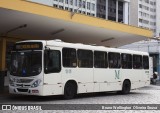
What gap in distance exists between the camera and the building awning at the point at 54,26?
18.7 m

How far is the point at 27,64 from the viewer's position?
16.4 m

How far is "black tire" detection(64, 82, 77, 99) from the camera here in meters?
17.4

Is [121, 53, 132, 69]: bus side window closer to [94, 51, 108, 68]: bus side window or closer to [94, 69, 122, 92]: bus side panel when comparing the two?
[94, 69, 122, 92]: bus side panel

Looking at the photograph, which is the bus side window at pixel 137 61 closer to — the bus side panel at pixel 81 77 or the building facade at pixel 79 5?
the bus side panel at pixel 81 77

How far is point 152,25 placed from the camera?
12712cm

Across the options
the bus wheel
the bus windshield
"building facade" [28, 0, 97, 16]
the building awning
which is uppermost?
"building facade" [28, 0, 97, 16]

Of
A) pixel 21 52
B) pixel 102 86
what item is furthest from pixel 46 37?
pixel 21 52

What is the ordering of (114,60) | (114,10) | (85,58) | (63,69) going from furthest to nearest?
(114,10) < (114,60) < (85,58) < (63,69)

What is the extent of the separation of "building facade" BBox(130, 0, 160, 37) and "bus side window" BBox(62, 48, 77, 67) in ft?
334

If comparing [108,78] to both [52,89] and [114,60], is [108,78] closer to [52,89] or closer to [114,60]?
[114,60]

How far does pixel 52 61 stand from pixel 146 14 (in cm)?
11127

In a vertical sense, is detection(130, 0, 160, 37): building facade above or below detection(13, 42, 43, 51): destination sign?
above

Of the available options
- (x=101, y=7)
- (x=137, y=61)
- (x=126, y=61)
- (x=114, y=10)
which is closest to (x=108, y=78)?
(x=126, y=61)

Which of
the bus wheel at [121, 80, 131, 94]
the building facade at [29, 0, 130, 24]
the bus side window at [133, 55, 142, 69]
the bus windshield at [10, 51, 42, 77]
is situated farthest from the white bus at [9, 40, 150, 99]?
the building facade at [29, 0, 130, 24]
